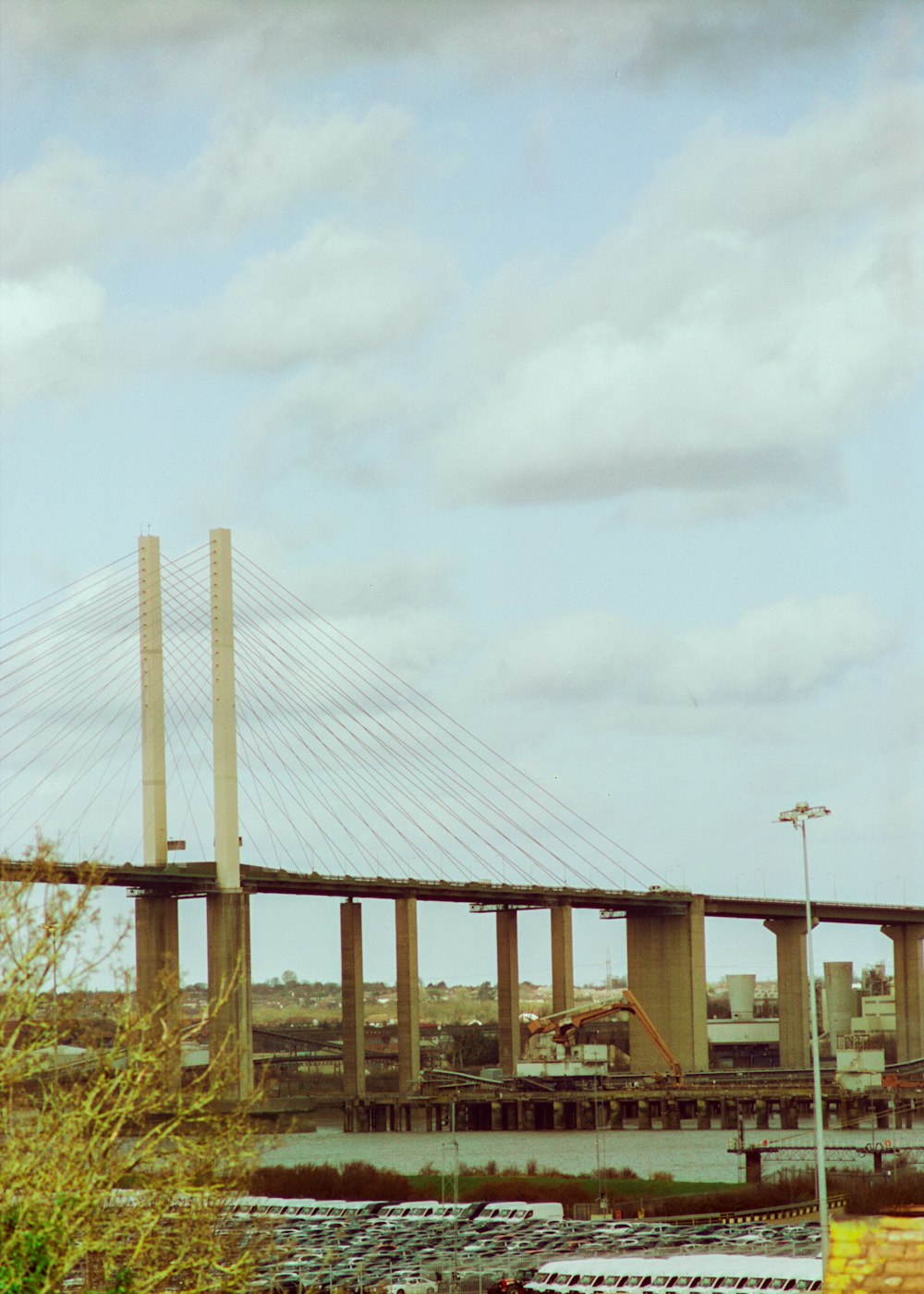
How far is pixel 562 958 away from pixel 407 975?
9.44 meters

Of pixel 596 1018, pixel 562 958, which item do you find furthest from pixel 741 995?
pixel 562 958

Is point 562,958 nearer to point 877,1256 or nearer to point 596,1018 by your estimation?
point 596,1018

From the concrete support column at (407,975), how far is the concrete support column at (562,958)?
703 cm

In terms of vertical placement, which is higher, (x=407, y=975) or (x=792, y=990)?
(x=407, y=975)

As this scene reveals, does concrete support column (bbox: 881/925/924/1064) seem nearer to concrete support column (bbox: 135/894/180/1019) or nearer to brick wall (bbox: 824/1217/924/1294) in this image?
concrete support column (bbox: 135/894/180/1019)

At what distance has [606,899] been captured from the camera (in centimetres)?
7606

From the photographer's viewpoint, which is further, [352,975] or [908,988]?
[908,988]

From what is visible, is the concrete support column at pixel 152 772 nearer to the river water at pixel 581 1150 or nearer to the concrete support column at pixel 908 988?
the river water at pixel 581 1150

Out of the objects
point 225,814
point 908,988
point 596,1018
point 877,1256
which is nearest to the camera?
point 877,1256

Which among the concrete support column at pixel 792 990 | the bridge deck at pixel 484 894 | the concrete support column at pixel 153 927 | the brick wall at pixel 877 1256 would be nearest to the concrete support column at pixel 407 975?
the bridge deck at pixel 484 894

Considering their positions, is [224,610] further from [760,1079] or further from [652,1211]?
[760,1079]

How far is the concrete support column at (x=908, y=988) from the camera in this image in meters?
88.3

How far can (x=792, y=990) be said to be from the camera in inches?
3425

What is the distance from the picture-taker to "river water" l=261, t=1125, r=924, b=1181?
5603 cm
